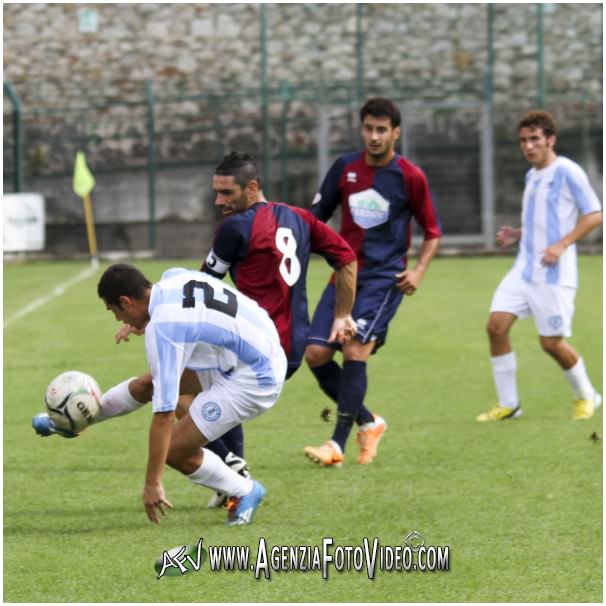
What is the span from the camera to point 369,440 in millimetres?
8039

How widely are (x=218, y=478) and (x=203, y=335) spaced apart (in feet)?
2.63

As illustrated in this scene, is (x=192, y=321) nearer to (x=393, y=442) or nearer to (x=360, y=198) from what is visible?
(x=360, y=198)

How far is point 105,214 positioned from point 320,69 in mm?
5684

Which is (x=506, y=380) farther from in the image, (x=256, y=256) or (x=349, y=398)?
(x=256, y=256)

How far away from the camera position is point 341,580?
5602 millimetres

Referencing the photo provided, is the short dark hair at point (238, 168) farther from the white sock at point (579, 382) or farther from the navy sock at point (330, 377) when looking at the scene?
the white sock at point (579, 382)

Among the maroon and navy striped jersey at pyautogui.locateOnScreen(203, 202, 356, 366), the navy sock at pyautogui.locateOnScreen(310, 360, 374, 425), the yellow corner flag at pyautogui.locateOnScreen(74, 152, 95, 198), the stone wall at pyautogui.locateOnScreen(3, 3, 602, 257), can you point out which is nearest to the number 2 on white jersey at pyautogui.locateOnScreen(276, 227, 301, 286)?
the maroon and navy striped jersey at pyautogui.locateOnScreen(203, 202, 356, 366)

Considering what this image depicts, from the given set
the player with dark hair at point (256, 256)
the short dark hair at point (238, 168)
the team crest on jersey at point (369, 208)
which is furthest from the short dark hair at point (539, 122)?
the short dark hair at point (238, 168)

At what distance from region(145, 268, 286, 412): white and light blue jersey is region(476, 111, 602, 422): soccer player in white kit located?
124 inches

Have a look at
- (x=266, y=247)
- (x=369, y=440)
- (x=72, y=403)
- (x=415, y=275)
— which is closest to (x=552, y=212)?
(x=415, y=275)

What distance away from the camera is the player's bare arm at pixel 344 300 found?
23.6 ft

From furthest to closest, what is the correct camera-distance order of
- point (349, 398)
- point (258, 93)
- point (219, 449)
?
1. point (258, 93)
2. point (349, 398)
3. point (219, 449)

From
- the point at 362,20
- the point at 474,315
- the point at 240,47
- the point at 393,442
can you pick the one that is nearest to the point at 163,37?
the point at 240,47

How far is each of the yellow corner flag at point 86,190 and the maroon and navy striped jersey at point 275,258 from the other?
1632 cm
